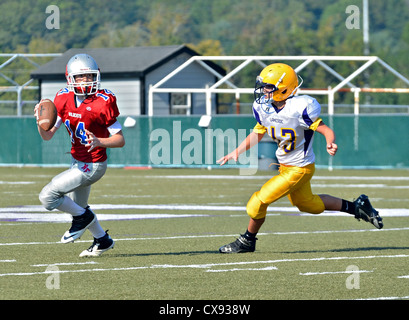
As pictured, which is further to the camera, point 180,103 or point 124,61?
point 180,103

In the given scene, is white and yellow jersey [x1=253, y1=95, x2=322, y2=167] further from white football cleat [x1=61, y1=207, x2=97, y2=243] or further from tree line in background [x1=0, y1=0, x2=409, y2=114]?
tree line in background [x1=0, y1=0, x2=409, y2=114]

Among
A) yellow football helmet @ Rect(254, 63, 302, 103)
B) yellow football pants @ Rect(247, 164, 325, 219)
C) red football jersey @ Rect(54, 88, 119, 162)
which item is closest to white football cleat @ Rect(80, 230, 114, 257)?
red football jersey @ Rect(54, 88, 119, 162)

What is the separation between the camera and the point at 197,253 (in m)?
8.89

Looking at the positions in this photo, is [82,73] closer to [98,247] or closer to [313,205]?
[98,247]

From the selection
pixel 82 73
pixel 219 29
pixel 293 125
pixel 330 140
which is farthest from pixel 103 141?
pixel 219 29

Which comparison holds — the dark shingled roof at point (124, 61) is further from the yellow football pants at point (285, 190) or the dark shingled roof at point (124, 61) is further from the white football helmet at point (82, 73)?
the white football helmet at point (82, 73)

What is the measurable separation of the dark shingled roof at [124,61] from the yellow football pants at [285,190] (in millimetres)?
17717

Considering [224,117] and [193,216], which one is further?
[224,117]

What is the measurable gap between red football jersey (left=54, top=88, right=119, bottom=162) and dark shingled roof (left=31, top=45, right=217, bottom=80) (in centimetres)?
1786

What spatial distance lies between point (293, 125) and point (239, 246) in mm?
1245

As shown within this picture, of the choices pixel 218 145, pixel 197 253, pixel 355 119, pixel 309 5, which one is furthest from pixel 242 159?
pixel 309 5

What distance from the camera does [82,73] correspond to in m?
8.45
